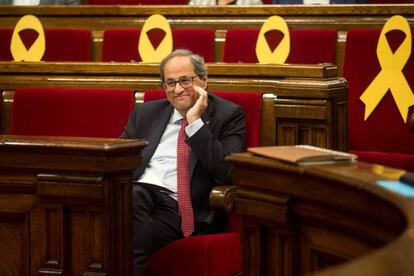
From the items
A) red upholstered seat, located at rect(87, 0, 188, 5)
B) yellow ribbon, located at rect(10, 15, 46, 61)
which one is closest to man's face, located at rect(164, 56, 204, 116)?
yellow ribbon, located at rect(10, 15, 46, 61)

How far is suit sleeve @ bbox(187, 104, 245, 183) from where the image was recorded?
4.74 ft

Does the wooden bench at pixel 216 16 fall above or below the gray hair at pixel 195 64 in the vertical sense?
above

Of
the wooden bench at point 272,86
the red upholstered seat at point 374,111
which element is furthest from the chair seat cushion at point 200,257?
the red upholstered seat at point 374,111

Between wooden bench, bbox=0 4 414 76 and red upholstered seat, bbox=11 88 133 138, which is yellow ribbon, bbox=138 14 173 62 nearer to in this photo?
wooden bench, bbox=0 4 414 76

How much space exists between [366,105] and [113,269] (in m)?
0.78

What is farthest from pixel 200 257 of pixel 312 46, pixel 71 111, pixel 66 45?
pixel 66 45

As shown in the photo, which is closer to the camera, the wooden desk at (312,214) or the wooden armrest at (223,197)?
the wooden desk at (312,214)

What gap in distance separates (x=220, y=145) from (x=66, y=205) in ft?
1.08

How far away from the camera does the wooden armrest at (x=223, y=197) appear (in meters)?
1.36

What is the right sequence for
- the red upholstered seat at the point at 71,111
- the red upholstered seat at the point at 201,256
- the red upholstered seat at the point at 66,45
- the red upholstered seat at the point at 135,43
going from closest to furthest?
the red upholstered seat at the point at 201,256 < the red upholstered seat at the point at 71,111 < the red upholstered seat at the point at 135,43 < the red upholstered seat at the point at 66,45

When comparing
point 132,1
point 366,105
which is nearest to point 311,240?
point 366,105

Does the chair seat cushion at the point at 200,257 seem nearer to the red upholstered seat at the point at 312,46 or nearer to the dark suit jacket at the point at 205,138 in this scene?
the dark suit jacket at the point at 205,138

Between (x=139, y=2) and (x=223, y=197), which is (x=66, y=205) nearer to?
(x=223, y=197)

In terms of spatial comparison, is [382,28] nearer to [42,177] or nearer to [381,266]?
[42,177]
